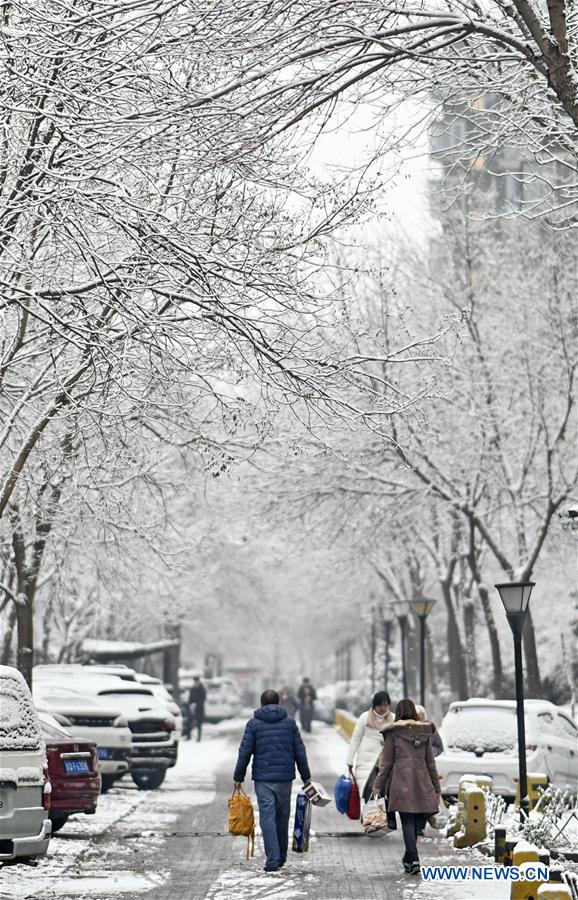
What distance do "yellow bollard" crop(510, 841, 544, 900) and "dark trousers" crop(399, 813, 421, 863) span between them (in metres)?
3.04

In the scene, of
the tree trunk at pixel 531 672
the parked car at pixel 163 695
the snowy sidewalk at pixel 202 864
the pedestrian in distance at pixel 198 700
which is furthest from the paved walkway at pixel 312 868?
the pedestrian in distance at pixel 198 700

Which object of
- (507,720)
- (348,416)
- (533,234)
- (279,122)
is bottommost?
(507,720)

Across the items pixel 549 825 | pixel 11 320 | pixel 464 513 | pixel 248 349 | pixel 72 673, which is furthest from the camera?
pixel 464 513

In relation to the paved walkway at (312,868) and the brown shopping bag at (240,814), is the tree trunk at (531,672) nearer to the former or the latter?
the paved walkway at (312,868)

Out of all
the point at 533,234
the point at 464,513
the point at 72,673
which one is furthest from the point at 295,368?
the point at 533,234

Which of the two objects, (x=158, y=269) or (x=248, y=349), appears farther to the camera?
(x=248, y=349)

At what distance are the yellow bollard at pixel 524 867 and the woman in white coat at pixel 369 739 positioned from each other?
592cm

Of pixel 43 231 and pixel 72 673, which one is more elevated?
pixel 43 231

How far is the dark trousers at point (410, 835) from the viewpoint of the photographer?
1291 centimetres

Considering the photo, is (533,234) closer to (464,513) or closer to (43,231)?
(464,513)

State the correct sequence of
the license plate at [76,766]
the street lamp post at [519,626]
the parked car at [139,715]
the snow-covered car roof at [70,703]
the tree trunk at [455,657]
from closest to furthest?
the license plate at [76,766] → the street lamp post at [519,626] → the snow-covered car roof at [70,703] → the parked car at [139,715] → the tree trunk at [455,657]

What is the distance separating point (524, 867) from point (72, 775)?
6917 mm

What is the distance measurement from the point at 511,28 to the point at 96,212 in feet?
13.3

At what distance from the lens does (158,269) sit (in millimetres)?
11547
